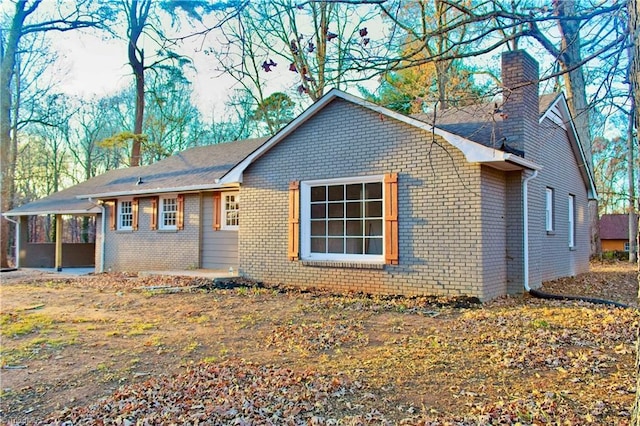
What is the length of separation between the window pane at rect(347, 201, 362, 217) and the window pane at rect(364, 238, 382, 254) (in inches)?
25.1

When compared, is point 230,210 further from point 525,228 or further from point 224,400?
point 224,400

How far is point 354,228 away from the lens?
10.9m

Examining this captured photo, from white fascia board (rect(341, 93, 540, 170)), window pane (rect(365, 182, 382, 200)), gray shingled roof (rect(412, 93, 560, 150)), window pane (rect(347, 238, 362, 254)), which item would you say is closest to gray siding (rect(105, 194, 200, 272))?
window pane (rect(347, 238, 362, 254))

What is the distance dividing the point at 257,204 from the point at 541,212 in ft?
23.3

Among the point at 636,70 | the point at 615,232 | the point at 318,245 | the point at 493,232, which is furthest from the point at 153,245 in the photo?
the point at 615,232

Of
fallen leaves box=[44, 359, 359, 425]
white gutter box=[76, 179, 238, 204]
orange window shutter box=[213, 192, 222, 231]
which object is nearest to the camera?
fallen leaves box=[44, 359, 359, 425]

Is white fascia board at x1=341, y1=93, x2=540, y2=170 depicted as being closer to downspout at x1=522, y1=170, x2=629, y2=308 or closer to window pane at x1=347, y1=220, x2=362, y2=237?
downspout at x1=522, y1=170, x2=629, y2=308

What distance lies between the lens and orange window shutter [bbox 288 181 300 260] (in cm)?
1123

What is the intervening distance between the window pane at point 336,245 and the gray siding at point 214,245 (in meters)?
4.00

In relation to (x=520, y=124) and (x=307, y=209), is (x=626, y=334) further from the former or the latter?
(x=307, y=209)

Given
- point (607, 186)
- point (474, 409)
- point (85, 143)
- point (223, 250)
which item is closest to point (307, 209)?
point (223, 250)

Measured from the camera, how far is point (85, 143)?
1292 inches

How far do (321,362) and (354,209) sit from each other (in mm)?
5732

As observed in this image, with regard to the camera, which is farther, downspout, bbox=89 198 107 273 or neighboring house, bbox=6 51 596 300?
downspout, bbox=89 198 107 273
